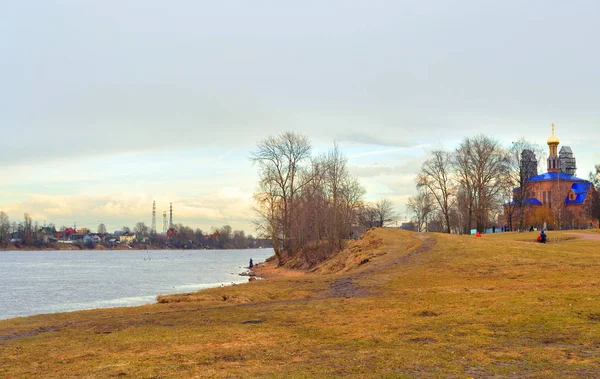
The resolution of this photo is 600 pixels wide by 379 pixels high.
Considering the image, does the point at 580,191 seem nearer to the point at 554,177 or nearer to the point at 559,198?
the point at 554,177

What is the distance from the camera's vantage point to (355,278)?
113 feet

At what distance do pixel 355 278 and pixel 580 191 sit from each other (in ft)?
341

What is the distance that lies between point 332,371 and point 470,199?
67541mm

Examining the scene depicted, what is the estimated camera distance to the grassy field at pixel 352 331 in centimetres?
1326

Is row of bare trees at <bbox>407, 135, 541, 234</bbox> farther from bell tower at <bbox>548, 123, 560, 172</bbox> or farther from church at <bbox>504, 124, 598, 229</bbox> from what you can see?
bell tower at <bbox>548, 123, 560, 172</bbox>

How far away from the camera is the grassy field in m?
13.3

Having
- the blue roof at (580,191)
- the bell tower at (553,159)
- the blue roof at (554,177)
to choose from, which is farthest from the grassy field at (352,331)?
the bell tower at (553,159)

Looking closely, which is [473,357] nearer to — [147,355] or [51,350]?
[147,355]

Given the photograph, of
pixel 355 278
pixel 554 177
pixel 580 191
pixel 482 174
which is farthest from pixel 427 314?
pixel 580 191

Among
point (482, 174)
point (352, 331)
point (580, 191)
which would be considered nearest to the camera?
point (352, 331)

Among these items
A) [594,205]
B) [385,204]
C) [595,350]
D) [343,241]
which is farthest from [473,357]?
[385,204]

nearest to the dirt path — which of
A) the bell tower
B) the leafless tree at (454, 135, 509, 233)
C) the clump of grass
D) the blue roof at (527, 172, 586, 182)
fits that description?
the clump of grass

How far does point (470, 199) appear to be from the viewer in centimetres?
7656

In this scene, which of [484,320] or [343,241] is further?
[343,241]
